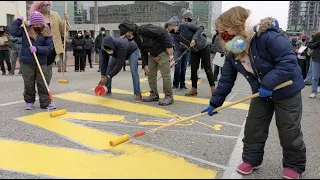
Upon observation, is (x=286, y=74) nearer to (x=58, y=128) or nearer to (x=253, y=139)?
(x=253, y=139)

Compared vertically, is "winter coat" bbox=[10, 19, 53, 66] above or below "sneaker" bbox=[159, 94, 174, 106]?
above

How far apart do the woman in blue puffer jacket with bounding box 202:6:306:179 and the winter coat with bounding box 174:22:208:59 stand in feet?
11.9

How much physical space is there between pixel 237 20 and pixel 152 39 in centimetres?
327

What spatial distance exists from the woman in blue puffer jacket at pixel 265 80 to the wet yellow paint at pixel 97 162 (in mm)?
588

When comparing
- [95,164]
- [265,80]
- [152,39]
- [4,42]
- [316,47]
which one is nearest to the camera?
[265,80]

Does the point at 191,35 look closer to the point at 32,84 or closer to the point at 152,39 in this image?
the point at 152,39

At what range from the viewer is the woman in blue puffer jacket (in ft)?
9.09

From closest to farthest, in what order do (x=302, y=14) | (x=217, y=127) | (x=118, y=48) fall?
(x=217, y=127), (x=118, y=48), (x=302, y=14)

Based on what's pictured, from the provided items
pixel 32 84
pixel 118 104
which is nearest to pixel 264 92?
pixel 118 104

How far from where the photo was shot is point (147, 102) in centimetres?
639

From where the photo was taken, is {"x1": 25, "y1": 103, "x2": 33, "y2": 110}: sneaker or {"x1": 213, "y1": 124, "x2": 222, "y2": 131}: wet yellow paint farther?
{"x1": 25, "y1": 103, "x2": 33, "y2": 110}: sneaker

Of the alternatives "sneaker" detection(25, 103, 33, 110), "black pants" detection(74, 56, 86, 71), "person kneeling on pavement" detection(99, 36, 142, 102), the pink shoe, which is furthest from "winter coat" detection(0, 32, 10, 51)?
the pink shoe

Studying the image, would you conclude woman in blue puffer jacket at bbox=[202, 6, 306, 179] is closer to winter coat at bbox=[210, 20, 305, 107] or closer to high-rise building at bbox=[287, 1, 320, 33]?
winter coat at bbox=[210, 20, 305, 107]

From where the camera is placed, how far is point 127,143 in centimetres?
383
